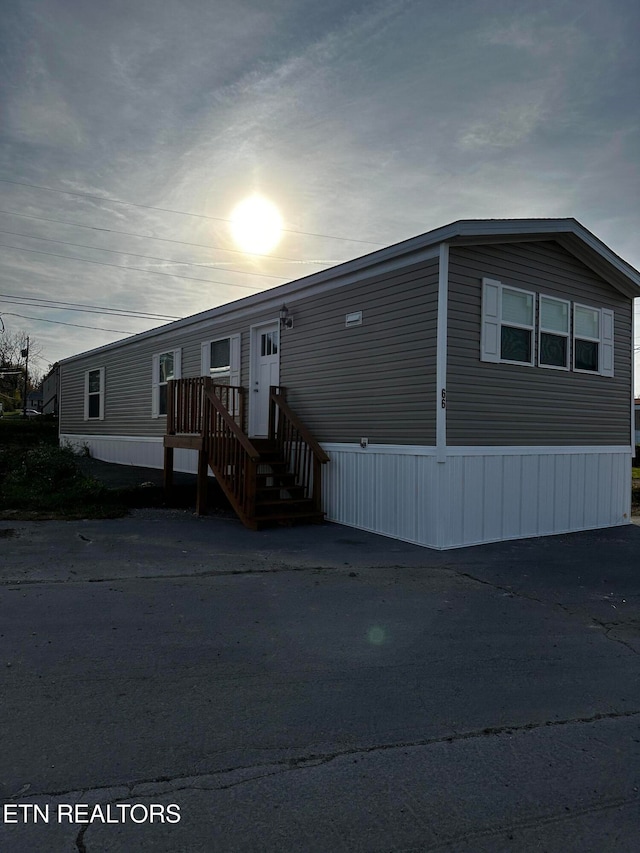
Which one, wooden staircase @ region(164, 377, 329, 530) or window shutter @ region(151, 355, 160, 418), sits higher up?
window shutter @ region(151, 355, 160, 418)

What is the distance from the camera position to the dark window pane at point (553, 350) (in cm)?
873

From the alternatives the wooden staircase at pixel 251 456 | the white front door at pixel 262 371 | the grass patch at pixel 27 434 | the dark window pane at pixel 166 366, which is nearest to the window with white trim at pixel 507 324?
the wooden staircase at pixel 251 456

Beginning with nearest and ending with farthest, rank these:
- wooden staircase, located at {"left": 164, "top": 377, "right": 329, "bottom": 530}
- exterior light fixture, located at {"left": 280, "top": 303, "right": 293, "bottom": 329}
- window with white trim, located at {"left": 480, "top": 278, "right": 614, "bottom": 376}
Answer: window with white trim, located at {"left": 480, "top": 278, "right": 614, "bottom": 376}
wooden staircase, located at {"left": 164, "top": 377, "right": 329, "bottom": 530}
exterior light fixture, located at {"left": 280, "top": 303, "right": 293, "bottom": 329}

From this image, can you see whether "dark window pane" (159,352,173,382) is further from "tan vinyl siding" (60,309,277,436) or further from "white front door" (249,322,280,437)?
"white front door" (249,322,280,437)

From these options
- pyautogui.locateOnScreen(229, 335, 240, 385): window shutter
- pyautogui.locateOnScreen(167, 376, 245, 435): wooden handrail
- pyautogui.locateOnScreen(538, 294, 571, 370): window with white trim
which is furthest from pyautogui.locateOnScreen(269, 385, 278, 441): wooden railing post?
pyautogui.locateOnScreen(538, 294, 571, 370): window with white trim

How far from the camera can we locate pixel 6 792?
237 cm

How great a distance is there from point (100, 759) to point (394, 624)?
2533 mm

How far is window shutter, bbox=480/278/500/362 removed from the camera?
7.82 m

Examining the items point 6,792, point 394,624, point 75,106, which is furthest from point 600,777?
point 75,106

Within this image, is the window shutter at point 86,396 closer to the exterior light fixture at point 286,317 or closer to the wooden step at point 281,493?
the exterior light fixture at point 286,317

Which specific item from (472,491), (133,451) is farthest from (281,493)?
(133,451)

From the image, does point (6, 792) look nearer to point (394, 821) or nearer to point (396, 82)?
point (394, 821)

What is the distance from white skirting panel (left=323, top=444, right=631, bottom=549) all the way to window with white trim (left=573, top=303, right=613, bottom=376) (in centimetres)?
131

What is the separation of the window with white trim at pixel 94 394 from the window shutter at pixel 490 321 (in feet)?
39.8
